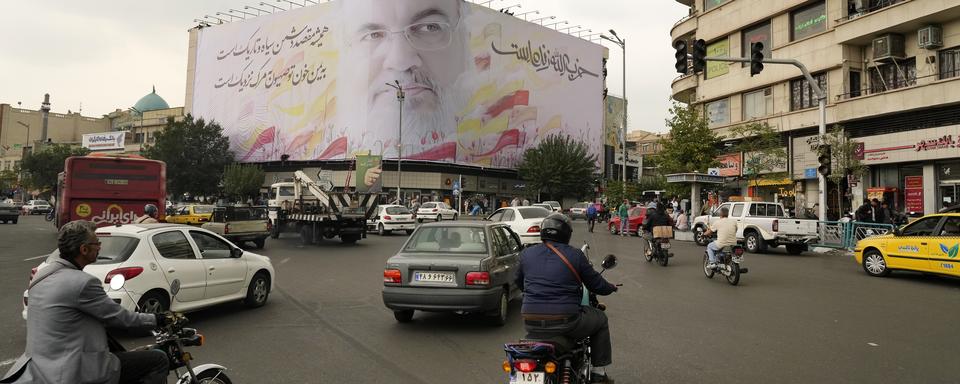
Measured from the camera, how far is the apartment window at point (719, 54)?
114 feet

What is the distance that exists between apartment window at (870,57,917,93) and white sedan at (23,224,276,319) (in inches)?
1101

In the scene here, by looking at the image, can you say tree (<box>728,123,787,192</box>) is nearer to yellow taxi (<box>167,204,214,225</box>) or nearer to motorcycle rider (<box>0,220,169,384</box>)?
yellow taxi (<box>167,204,214,225</box>)

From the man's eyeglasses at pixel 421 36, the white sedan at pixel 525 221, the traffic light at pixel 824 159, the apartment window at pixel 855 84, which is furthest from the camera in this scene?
the man's eyeglasses at pixel 421 36

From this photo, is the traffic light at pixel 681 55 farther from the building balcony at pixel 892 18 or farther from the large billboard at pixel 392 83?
the large billboard at pixel 392 83

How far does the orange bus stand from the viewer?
1708 centimetres

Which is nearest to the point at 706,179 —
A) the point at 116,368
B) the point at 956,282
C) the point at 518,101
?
the point at 956,282

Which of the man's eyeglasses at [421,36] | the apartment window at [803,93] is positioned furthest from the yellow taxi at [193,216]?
the man's eyeglasses at [421,36]

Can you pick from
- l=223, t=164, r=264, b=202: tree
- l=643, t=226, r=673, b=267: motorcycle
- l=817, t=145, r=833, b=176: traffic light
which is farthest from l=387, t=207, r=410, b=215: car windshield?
l=223, t=164, r=264, b=202: tree

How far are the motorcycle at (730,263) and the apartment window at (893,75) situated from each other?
64.4 ft

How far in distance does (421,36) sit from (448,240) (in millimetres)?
51544

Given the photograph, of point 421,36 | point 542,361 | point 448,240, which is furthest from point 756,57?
point 421,36

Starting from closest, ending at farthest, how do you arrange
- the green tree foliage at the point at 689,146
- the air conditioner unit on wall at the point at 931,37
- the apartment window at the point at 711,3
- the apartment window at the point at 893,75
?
the air conditioner unit on wall at the point at 931,37, the apartment window at the point at 893,75, the green tree foliage at the point at 689,146, the apartment window at the point at 711,3

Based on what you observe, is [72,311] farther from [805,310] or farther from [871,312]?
[871,312]

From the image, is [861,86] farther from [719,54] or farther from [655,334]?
[655,334]
